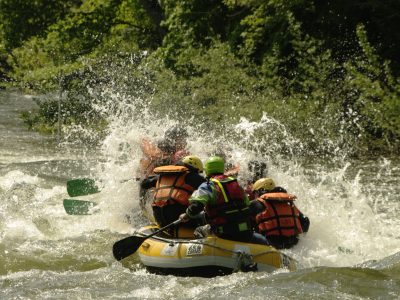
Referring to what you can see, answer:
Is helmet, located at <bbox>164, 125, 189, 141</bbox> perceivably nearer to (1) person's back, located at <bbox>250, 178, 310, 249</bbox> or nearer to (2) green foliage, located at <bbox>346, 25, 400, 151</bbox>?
(1) person's back, located at <bbox>250, 178, 310, 249</bbox>

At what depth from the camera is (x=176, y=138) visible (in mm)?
12586

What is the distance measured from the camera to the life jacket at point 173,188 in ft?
32.9

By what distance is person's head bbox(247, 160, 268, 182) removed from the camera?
11.6 metres

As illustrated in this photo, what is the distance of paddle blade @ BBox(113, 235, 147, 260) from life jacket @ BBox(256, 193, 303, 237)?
4.66 feet

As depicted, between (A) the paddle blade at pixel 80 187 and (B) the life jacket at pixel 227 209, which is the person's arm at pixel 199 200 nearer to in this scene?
(B) the life jacket at pixel 227 209

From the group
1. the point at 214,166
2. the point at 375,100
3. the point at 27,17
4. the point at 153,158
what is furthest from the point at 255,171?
the point at 27,17

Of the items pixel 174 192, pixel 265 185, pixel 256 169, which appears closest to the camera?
pixel 174 192

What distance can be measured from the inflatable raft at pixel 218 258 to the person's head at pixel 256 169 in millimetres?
2329

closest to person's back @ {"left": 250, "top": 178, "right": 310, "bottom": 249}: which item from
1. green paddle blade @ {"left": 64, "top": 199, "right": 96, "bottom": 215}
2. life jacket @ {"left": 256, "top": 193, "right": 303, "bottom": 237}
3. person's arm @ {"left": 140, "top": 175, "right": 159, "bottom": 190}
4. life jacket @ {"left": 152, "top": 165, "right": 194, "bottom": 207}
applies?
life jacket @ {"left": 256, "top": 193, "right": 303, "bottom": 237}

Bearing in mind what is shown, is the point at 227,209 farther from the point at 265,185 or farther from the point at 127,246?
the point at 127,246

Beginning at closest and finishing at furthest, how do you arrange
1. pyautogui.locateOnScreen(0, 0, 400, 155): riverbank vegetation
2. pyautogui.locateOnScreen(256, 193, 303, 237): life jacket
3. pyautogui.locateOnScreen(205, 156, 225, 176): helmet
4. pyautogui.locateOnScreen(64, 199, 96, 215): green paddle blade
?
1. pyautogui.locateOnScreen(205, 156, 225, 176): helmet
2. pyautogui.locateOnScreen(256, 193, 303, 237): life jacket
3. pyautogui.locateOnScreen(64, 199, 96, 215): green paddle blade
4. pyautogui.locateOnScreen(0, 0, 400, 155): riverbank vegetation

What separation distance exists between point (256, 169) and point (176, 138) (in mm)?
1525

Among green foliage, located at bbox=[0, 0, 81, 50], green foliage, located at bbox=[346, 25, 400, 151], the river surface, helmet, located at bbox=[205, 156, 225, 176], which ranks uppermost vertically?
green foliage, located at bbox=[0, 0, 81, 50]

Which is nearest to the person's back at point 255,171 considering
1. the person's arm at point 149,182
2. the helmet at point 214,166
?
the person's arm at point 149,182
